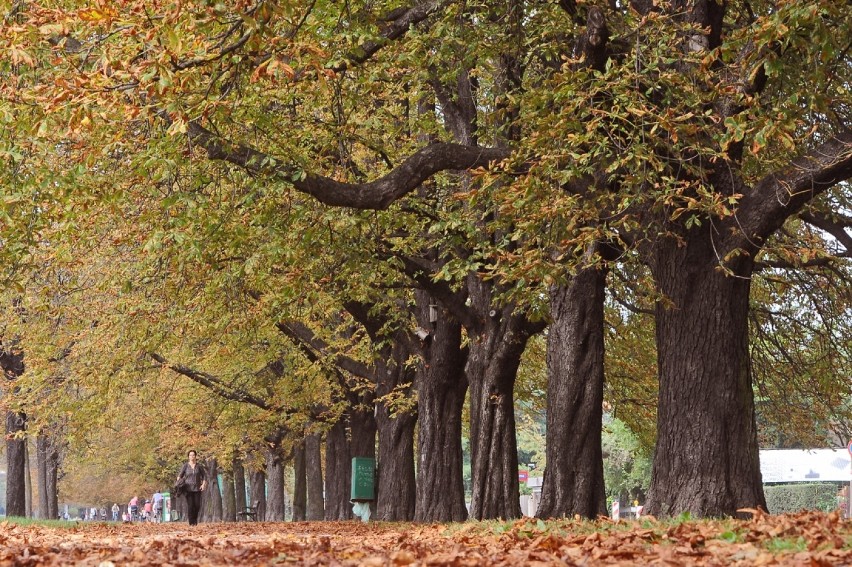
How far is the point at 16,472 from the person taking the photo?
30.5 m

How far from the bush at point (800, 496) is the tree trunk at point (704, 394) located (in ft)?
126

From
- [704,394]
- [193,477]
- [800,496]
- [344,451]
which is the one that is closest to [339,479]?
[344,451]

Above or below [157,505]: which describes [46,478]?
above

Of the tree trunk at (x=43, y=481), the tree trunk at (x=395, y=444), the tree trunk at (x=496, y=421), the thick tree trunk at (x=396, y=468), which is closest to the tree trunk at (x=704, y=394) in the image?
the tree trunk at (x=496, y=421)

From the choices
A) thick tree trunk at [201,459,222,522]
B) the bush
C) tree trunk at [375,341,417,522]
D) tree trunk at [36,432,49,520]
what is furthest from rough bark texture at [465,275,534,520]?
the bush

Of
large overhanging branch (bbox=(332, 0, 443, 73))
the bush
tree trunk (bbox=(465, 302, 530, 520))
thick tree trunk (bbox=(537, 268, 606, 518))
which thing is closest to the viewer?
large overhanging branch (bbox=(332, 0, 443, 73))

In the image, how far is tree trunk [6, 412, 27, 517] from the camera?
2994cm

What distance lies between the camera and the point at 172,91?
1123 cm

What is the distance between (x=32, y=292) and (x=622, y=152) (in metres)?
15.5

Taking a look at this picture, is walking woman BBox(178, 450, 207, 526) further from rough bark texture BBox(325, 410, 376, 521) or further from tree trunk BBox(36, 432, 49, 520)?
tree trunk BBox(36, 432, 49, 520)

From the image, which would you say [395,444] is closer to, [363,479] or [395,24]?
[363,479]

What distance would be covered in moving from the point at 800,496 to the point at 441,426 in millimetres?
31002

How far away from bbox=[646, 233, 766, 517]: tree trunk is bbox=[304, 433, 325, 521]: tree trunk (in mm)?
24917

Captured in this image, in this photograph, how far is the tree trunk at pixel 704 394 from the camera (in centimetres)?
1213
